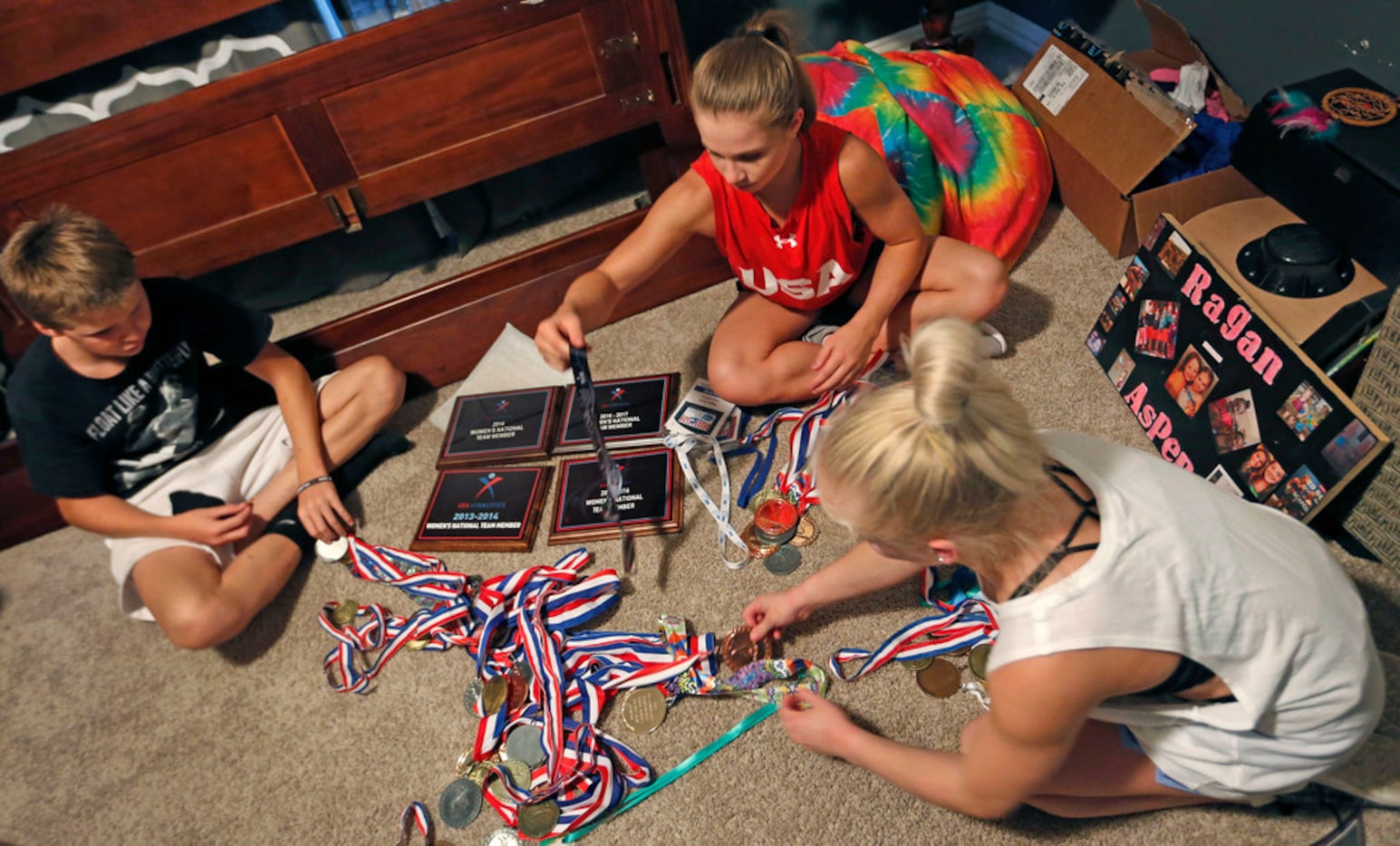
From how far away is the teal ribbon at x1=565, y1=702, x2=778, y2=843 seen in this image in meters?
1.18

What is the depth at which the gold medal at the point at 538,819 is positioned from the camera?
117cm

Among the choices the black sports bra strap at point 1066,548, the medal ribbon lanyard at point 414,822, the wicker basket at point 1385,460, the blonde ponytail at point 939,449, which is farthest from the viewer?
the medal ribbon lanyard at point 414,822

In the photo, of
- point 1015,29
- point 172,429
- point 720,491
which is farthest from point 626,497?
point 1015,29

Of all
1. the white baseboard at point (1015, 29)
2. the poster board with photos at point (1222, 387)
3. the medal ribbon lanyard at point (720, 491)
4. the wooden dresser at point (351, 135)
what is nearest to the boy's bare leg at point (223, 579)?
the wooden dresser at point (351, 135)

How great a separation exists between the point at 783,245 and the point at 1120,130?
2.65 ft

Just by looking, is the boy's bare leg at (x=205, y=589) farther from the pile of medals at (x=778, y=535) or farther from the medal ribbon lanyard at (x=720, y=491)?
the pile of medals at (x=778, y=535)

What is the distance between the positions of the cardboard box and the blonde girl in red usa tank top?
366mm

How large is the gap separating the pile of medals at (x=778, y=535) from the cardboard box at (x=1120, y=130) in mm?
917

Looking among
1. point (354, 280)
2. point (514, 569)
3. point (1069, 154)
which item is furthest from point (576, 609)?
point (1069, 154)

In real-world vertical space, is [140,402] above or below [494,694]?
above

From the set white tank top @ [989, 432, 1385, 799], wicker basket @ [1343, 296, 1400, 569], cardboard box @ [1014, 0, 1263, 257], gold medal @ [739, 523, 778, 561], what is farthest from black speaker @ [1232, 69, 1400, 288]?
gold medal @ [739, 523, 778, 561]

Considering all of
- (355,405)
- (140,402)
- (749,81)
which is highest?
(749,81)

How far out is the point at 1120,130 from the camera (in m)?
1.70

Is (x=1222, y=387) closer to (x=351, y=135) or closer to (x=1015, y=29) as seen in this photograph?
(x=1015, y=29)
